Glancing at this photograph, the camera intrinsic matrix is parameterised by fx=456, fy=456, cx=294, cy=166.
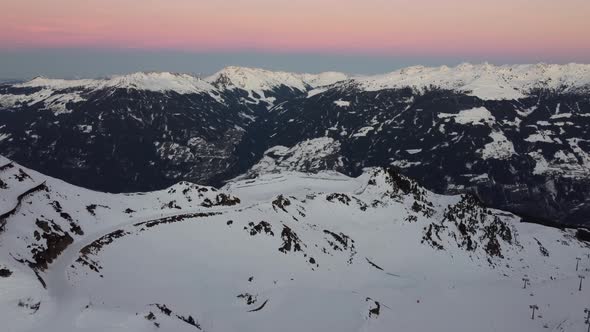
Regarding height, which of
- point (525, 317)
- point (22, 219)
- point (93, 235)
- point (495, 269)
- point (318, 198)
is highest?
point (22, 219)

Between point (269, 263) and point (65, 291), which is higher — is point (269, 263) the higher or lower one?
the lower one

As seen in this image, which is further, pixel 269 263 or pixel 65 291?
pixel 269 263

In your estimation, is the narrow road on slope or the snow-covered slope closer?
the narrow road on slope

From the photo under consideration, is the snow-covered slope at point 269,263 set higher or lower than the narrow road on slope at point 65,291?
lower

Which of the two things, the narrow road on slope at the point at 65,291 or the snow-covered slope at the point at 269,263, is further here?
the snow-covered slope at the point at 269,263

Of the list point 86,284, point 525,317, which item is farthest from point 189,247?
point 525,317

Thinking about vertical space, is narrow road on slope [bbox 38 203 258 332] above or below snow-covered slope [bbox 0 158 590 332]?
above

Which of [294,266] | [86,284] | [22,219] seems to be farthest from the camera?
[294,266]

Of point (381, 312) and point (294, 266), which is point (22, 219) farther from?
point (381, 312)
